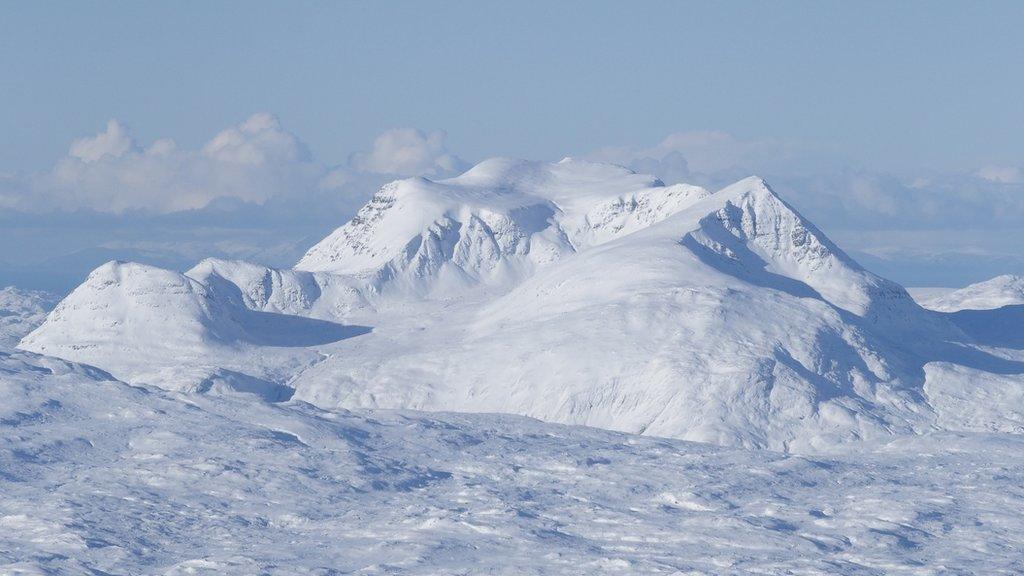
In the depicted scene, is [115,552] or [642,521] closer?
[115,552]

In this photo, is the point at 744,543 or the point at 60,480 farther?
the point at 60,480

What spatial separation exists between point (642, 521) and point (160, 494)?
54649 mm

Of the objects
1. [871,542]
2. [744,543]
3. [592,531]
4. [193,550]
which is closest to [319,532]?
[193,550]

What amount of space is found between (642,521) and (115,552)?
5977 centimetres

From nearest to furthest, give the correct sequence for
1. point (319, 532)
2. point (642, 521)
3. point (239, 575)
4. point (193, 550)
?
1. point (239, 575)
2. point (193, 550)
3. point (319, 532)
4. point (642, 521)

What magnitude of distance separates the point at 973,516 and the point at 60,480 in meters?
107

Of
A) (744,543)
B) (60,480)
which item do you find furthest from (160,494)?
(744,543)

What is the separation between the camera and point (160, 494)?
184 meters

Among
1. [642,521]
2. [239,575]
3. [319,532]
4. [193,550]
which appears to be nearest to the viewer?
[239,575]

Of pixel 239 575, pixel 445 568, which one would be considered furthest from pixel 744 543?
pixel 239 575

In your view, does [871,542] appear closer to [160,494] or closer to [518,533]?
[518,533]

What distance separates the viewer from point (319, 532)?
17350 centimetres

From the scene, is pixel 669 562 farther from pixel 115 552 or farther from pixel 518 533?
pixel 115 552

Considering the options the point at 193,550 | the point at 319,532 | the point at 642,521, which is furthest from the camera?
the point at 642,521
